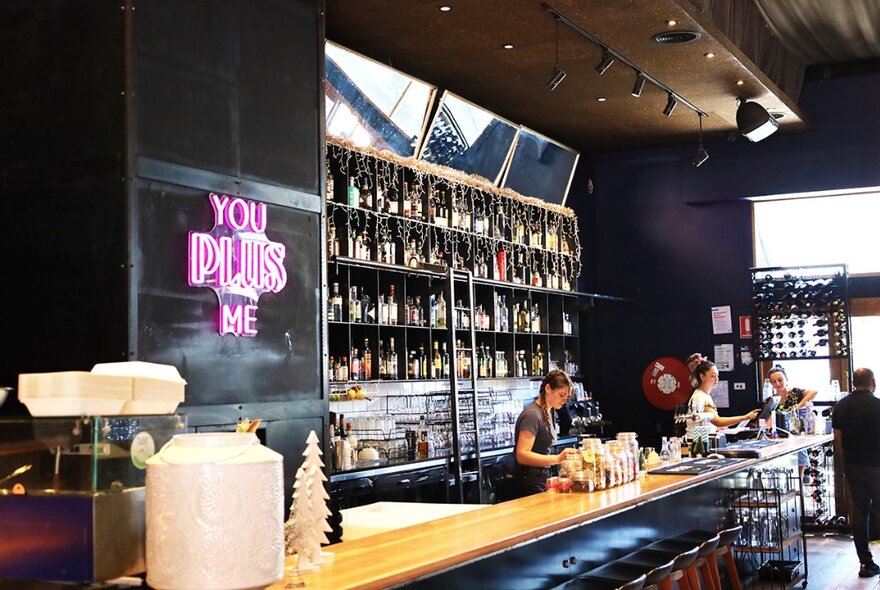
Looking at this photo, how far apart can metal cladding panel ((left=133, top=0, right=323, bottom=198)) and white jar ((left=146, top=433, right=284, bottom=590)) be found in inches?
93.0

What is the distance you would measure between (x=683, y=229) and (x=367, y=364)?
16.6 ft

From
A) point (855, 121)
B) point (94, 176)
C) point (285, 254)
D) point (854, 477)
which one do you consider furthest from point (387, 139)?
point (855, 121)

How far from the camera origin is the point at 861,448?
777 cm

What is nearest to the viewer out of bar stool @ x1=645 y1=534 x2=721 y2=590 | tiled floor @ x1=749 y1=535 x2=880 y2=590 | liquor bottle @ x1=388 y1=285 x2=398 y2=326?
bar stool @ x1=645 y1=534 x2=721 y2=590

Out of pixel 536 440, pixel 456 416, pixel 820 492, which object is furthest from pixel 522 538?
pixel 820 492

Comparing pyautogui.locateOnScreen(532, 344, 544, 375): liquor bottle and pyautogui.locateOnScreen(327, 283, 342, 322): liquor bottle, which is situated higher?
pyautogui.locateOnScreen(327, 283, 342, 322): liquor bottle

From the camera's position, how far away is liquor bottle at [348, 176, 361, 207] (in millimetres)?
7477

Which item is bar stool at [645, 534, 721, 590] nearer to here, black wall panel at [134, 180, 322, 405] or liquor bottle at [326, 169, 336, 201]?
black wall panel at [134, 180, 322, 405]

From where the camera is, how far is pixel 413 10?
690cm

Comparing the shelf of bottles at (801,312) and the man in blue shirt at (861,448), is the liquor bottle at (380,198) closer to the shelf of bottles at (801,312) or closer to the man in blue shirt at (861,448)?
the man in blue shirt at (861,448)

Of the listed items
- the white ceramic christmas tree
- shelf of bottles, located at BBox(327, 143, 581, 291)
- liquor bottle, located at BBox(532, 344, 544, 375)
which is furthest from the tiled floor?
the white ceramic christmas tree

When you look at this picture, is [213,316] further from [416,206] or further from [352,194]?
[416,206]

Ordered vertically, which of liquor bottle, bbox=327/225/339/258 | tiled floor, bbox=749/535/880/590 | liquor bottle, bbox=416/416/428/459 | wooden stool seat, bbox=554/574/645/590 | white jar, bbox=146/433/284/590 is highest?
liquor bottle, bbox=327/225/339/258

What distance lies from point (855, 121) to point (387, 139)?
5195 mm
